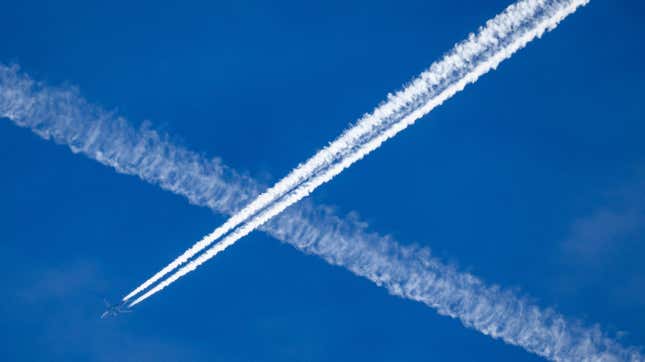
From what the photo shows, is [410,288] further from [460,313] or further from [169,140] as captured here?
[169,140]

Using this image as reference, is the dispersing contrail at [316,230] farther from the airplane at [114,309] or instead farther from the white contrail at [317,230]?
the airplane at [114,309]

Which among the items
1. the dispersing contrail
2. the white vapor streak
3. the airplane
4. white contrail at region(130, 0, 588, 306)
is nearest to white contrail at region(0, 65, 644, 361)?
the dispersing contrail

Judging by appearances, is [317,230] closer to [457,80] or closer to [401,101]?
[401,101]

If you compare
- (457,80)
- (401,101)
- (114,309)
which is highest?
(457,80)

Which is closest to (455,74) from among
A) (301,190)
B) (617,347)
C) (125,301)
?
(301,190)

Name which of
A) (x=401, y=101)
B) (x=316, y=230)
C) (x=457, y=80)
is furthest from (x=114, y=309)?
(x=457, y=80)
